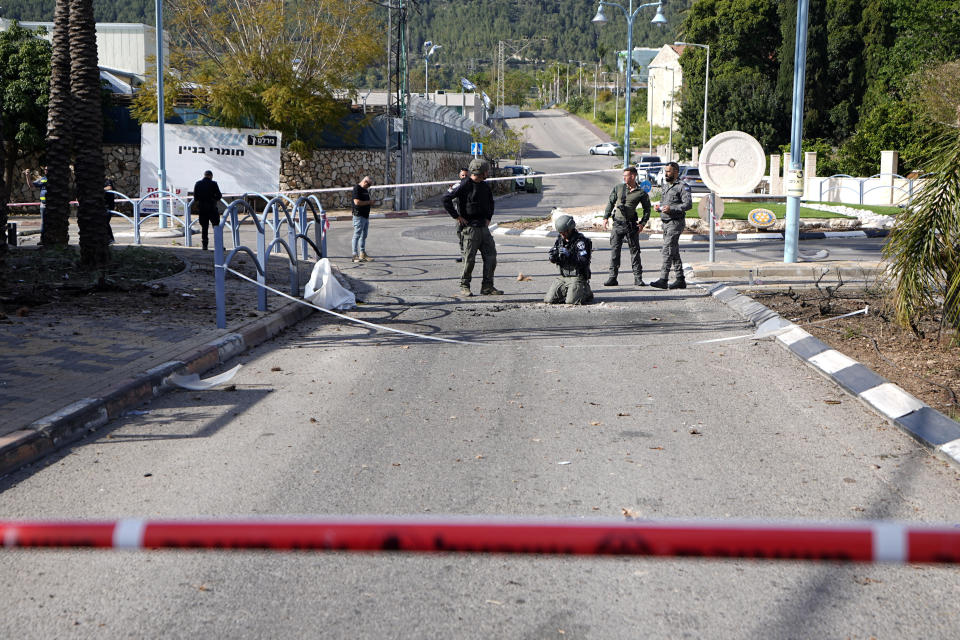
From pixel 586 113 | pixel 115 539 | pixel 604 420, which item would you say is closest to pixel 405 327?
pixel 604 420

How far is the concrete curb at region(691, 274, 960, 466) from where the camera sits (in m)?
5.81

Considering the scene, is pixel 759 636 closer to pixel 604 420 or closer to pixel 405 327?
pixel 604 420

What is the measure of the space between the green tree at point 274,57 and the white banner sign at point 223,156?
793 mm

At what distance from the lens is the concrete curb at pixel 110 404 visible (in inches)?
224

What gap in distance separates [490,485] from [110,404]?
3.19 metres

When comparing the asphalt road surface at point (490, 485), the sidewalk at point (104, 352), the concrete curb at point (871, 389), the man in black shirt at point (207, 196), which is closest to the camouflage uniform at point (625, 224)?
the concrete curb at point (871, 389)

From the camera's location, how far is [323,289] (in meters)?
11.9

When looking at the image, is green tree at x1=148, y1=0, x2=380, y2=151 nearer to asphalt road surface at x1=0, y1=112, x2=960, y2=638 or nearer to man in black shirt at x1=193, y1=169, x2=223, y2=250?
man in black shirt at x1=193, y1=169, x2=223, y2=250

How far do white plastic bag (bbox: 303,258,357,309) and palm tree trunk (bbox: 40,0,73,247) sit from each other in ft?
19.1

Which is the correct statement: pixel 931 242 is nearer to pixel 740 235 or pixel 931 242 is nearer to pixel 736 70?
pixel 740 235

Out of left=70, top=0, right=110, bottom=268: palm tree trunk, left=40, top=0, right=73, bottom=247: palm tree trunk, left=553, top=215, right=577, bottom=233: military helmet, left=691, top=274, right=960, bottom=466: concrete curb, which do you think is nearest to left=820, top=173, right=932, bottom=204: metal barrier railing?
left=553, top=215, right=577, bottom=233: military helmet

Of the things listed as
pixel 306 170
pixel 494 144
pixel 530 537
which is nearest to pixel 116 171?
pixel 306 170

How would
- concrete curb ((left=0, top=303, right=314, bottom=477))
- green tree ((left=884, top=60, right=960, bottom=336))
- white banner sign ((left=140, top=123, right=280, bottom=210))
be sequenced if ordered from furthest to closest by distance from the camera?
white banner sign ((left=140, top=123, right=280, bottom=210)) → green tree ((left=884, top=60, right=960, bottom=336)) → concrete curb ((left=0, top=303, right=314, bottom=477))

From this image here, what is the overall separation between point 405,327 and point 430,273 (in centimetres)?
574
